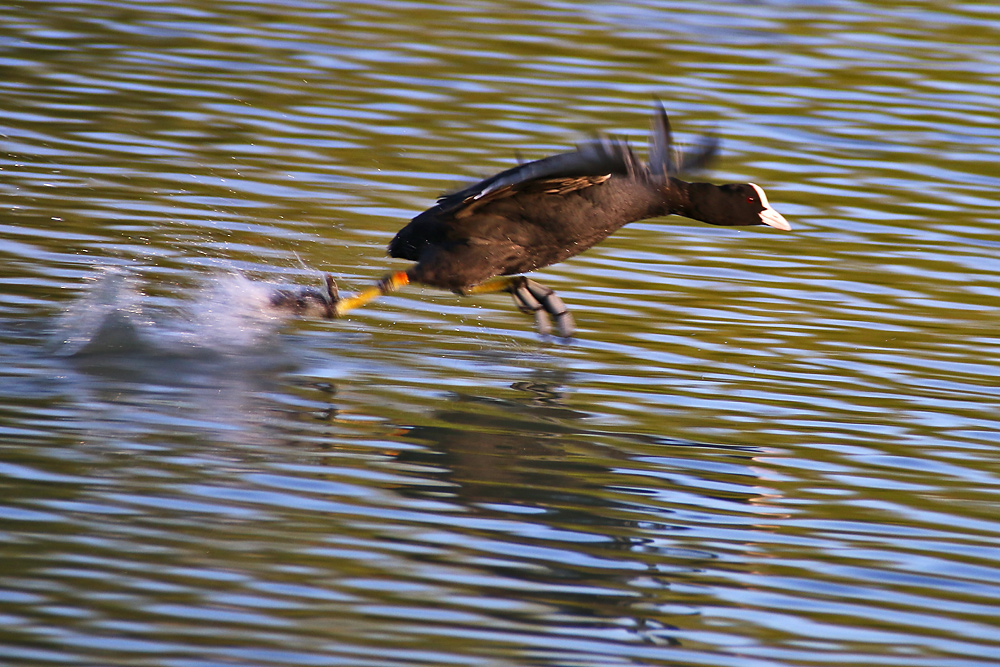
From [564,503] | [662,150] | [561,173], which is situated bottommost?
[564,503]

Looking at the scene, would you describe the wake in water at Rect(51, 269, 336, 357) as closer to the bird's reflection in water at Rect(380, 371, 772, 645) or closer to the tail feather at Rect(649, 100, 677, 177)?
the bird's reflection in water at Rect(380, 371, 772, 645)

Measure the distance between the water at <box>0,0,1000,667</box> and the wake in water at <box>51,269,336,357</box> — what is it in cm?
3

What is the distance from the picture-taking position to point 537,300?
7297mm

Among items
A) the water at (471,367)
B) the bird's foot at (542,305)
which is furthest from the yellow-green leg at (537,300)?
the water at (471,367)

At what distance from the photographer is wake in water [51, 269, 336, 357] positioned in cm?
662

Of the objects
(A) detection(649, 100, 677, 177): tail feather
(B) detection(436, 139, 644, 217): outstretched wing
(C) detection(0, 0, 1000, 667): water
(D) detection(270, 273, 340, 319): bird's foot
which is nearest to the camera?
(C) detection(0, 0, 1000, 667): water

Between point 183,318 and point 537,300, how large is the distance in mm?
1655

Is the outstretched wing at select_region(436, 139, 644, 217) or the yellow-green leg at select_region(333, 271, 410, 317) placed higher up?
the outstretched wing at select_region(436, 139, 644, 217)

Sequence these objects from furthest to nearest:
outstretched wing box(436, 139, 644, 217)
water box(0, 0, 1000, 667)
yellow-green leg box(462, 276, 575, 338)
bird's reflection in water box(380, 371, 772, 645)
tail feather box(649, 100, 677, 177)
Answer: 1. yellow-green leg box(462, 276, 575, 338)
2. tail feather box(649, 100, 677, 177)
3. outstretched wing box(436, 139, 644, 217)
4. bird's reflection in water box(380, 371, 772, 645)
5. water box(0, 0, 1000, 667)

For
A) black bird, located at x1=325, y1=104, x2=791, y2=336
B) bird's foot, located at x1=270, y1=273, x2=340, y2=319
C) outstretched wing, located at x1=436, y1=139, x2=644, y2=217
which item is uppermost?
outstretched wing, located at x1=436, y1=139, x2=644, y2=217

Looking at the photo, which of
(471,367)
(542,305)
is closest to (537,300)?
(542,305)

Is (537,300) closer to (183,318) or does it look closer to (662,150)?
(662,150)

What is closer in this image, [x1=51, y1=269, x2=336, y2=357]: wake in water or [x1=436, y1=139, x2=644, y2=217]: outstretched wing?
[x1=436, y1=139, x2=644, y2=217]: outstretched wing

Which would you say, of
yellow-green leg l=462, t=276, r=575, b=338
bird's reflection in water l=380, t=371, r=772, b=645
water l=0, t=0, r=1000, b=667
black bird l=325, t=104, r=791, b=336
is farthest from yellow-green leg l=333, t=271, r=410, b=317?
bird's reflection in water l=380, t=371, r=772, b=645
